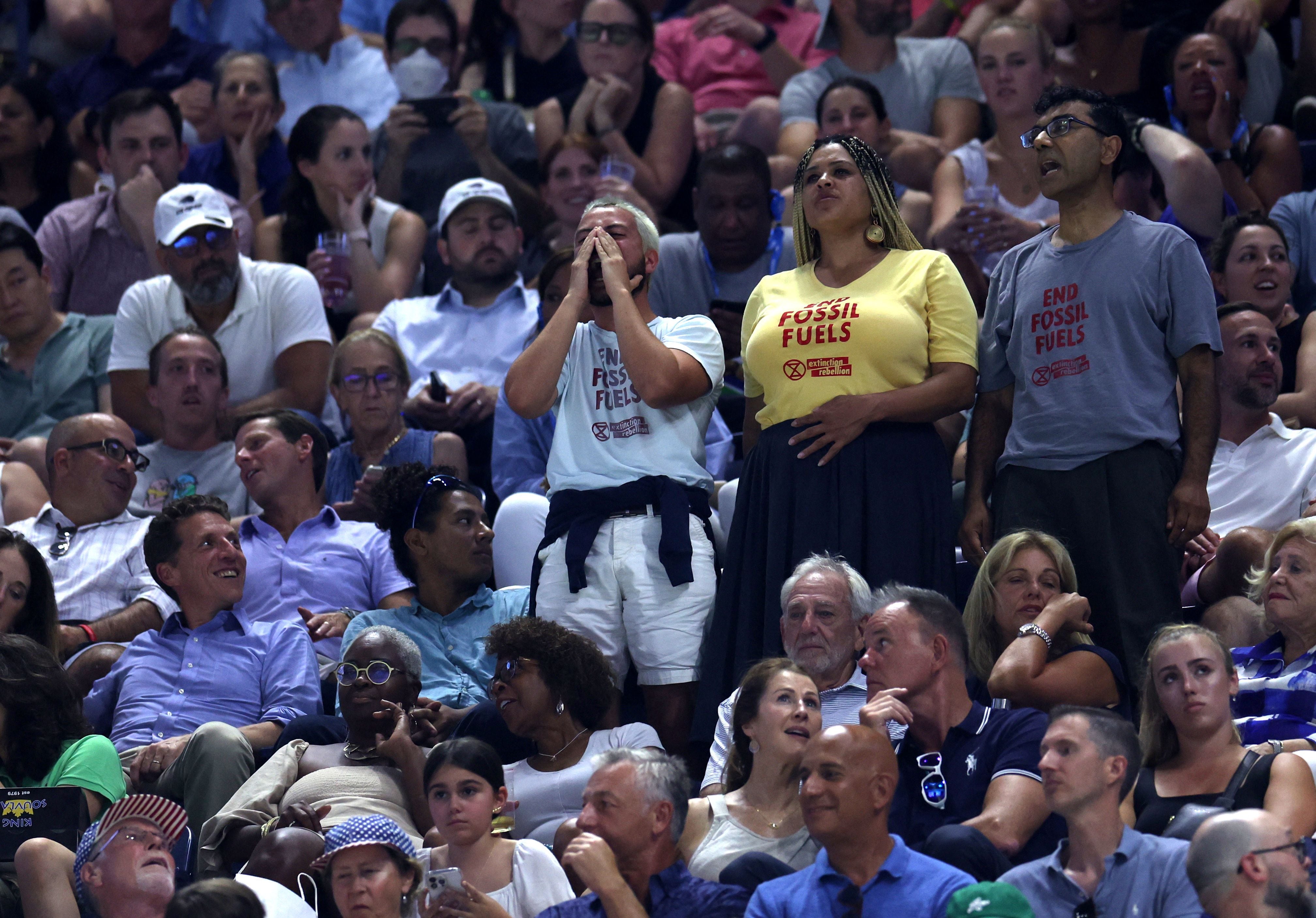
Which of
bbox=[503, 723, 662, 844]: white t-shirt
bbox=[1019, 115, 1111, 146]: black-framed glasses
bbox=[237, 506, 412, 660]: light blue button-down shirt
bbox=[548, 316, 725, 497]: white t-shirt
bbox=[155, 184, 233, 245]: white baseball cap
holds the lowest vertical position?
bbox=[503, 723, 662, 844]: white t-shirt

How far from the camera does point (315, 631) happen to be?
5488 millimetres

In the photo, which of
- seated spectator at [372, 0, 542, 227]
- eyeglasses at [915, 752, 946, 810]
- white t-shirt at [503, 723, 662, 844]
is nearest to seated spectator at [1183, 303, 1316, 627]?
eyeglasses at [915, 752, 946, 810]

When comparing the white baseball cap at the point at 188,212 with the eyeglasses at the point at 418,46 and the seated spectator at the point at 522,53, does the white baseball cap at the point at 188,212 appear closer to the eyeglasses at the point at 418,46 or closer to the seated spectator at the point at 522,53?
the eyeglasses at the point at 418,46

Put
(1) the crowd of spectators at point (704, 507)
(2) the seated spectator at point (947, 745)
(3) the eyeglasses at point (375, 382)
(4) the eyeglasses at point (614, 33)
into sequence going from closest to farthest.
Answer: (2) the seated spectator at point (947, 745) → (1) the crowd of spectators at point (704, 507) → (3) the eyeglasses at point (375, 382) → (4) the eyeglasses at point (614, 33)

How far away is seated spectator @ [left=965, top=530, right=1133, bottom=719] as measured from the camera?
14.0ft

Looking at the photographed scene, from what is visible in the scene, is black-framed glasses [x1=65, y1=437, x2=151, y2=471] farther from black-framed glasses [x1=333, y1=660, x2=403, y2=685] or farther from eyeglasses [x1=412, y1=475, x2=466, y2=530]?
black-framed glasses [x1=333, y1=660, x2=403, y2=685]

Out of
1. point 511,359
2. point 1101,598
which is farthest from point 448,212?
point 1101,598

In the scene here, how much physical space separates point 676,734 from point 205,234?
10.1ft

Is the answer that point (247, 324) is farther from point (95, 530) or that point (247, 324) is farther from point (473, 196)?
point (95, 530)

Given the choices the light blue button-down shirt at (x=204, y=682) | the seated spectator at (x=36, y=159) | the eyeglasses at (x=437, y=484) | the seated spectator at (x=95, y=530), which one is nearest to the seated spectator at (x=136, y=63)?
the seated spectator at (x=36, y=159)

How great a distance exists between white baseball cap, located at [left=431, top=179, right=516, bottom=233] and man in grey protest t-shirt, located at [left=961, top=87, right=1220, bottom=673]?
8.73ft

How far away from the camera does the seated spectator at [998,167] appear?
247 inches

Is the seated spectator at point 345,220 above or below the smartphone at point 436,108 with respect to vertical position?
below

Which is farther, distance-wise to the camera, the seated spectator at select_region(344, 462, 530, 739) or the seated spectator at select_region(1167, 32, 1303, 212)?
the seated spectator at select_region(1167, 32, 1303, 212)
